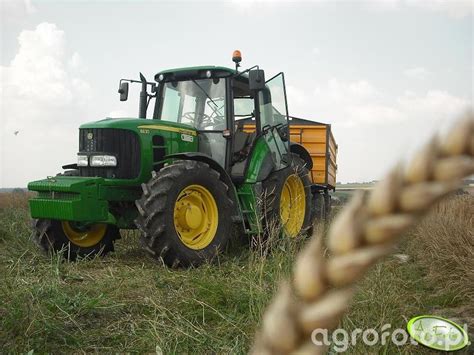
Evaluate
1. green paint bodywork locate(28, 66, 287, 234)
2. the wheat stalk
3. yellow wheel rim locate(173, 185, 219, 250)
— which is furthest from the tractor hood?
the wheat stalk

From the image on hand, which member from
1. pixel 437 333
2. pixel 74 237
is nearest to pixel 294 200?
pixel 74 237

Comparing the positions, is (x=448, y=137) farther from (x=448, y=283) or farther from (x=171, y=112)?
(x=171, y=112)

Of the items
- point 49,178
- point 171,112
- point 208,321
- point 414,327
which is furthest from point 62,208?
point 414,327

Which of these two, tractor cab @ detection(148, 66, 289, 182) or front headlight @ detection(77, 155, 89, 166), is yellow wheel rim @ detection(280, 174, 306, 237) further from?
front headlight @ detection(77, 155, 89, 166)

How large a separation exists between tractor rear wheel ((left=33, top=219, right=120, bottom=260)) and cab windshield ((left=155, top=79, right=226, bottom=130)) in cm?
170

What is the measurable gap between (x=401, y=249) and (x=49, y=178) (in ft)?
14.4

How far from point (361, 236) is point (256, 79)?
5.67 metres

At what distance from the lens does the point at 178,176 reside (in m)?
5.27

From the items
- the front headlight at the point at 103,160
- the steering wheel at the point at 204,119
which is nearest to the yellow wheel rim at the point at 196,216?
the front headlight at the point at 103,160

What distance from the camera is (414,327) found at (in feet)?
9.82

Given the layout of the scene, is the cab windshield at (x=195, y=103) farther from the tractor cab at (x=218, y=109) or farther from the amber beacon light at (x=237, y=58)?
the amber beacon light at (x=237, y=58)

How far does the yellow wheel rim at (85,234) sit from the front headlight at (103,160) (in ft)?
2.77

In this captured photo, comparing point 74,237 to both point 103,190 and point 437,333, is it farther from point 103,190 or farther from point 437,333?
point 437,333
